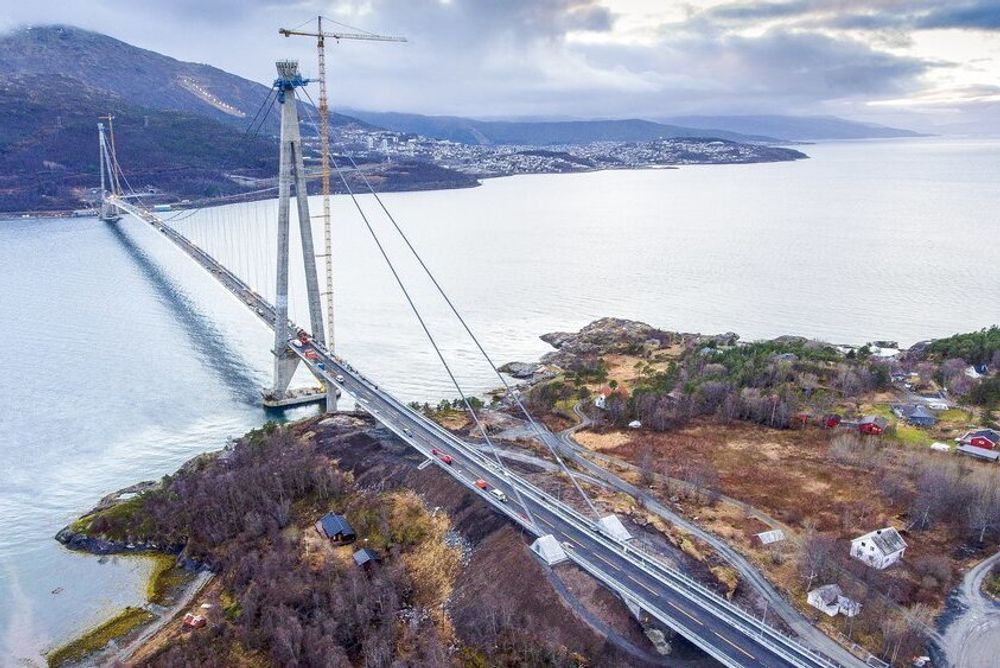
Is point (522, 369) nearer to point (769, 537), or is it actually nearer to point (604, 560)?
point (769, 537)

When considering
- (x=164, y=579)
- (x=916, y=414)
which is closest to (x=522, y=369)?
(x=916, y=414)

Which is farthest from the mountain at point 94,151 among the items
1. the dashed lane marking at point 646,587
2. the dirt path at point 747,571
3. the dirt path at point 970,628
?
the dirt path at point 970,628

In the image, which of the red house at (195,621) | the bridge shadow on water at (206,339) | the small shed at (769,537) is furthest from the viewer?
the bridge shadow on water at (206,339)

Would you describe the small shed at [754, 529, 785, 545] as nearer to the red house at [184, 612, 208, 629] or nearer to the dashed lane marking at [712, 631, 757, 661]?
the dashed lane marking at [712, 631, 757, 661]

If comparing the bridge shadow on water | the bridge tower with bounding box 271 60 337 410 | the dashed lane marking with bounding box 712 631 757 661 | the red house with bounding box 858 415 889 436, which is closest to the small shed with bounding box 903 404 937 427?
the red house with bounding box 858 415 889 436

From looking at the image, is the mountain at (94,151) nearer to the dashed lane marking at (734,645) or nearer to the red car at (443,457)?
the red car at (443,457)

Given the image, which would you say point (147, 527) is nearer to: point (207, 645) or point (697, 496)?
point (207, 645)
